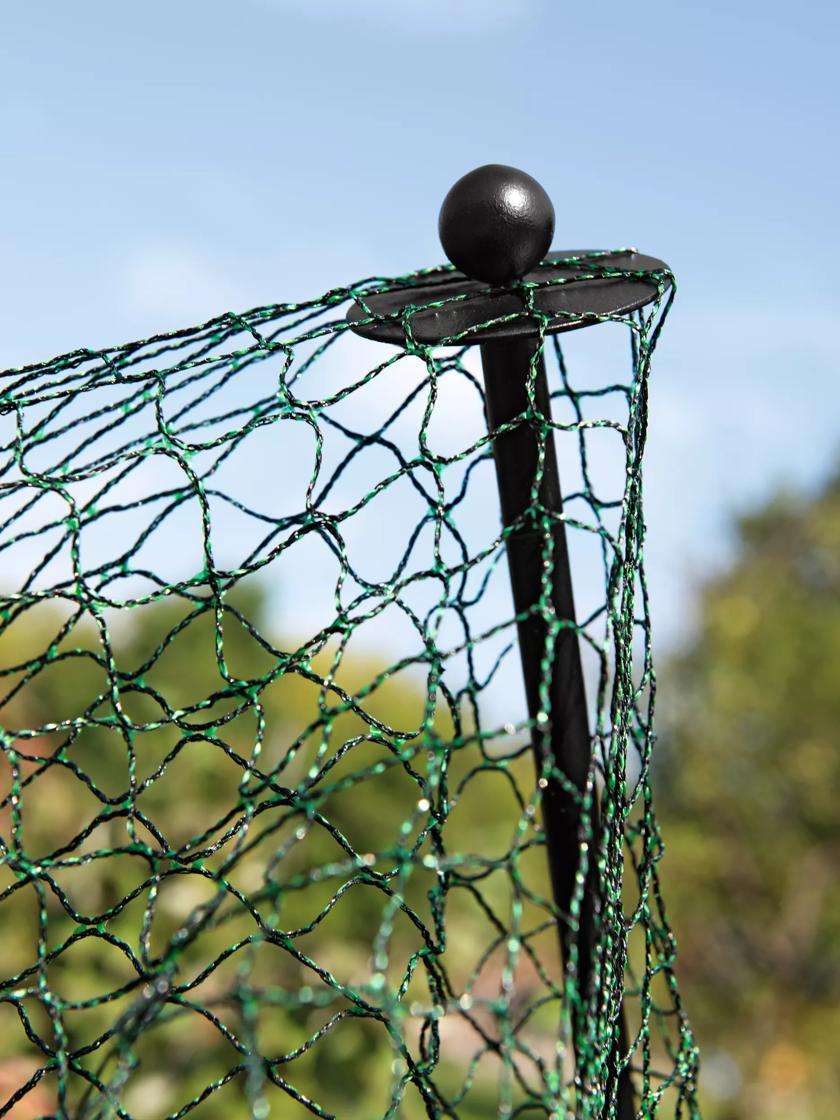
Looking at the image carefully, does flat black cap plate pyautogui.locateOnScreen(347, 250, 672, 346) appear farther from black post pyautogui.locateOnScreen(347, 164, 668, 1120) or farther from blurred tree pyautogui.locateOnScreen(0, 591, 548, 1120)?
blurred tree pyautogui.locateOnScreen(0, 591, 548, 1120)

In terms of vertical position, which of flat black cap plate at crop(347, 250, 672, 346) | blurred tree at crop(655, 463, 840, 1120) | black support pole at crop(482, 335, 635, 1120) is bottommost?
black support pole at crop(482, 335, 635, 1120)

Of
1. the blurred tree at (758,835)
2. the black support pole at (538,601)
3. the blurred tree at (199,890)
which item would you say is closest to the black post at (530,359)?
the black support pole at (538,601)

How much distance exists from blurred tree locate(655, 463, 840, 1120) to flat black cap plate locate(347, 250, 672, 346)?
2.70 m

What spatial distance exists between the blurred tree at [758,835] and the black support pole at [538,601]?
2.66 meters

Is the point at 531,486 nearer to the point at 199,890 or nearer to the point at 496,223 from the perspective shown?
the point at 496,223

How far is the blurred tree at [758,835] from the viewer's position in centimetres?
323

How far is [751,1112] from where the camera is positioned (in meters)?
3.04

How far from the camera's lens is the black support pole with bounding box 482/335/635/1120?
2.32ft

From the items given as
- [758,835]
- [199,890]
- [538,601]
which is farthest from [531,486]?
[758,835]

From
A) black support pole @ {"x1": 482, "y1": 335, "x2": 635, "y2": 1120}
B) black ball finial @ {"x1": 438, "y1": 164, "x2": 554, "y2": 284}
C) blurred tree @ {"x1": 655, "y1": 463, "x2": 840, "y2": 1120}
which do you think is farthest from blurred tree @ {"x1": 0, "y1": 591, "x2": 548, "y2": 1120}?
blurred tree @ {"x1": 655, "y1": 463, "x2": 840, "y2": 1120}

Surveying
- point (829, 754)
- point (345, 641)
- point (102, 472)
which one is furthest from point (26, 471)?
point (829, 754)

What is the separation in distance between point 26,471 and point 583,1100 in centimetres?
46

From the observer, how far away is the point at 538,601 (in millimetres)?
720

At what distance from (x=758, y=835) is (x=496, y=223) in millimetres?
2894
